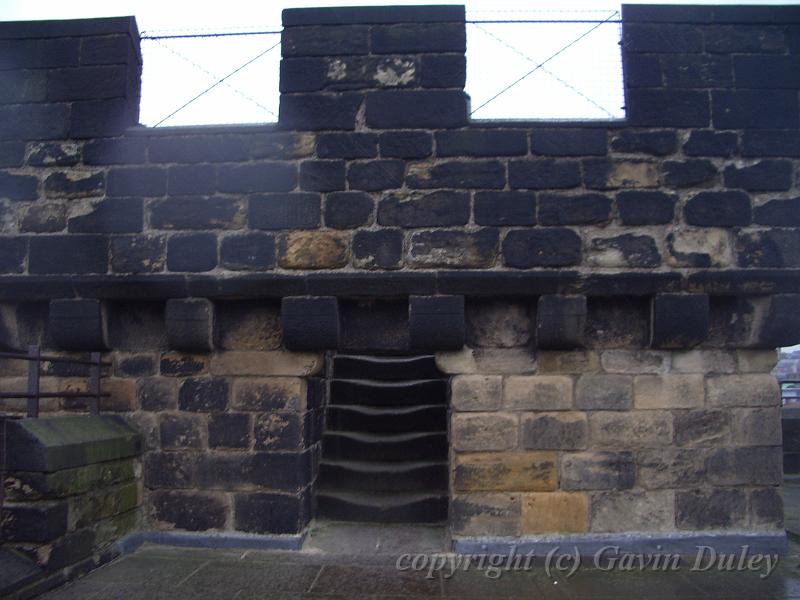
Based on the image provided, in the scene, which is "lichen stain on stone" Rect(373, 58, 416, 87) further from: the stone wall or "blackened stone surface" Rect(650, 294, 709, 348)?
"blackened stone surface" Rect(650, 294, 709, 348)

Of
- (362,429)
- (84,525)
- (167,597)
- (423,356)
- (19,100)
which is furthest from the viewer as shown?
(423,356)

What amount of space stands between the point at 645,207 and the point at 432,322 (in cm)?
158

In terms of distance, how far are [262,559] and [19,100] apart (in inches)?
140

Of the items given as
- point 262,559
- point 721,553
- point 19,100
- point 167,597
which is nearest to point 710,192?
point 721,553

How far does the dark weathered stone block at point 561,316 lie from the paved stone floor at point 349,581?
1454 mm

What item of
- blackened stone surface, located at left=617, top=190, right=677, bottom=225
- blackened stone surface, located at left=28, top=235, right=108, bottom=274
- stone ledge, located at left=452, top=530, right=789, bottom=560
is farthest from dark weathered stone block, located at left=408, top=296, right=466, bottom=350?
blackened stone surface, located at left=28, top=235, right=108, bottom=274

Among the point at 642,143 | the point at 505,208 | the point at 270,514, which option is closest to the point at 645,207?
the point at 642,143

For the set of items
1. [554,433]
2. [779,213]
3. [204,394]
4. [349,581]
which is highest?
[779,213]

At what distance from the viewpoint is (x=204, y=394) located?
4.19 meters

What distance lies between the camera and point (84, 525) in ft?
12.1

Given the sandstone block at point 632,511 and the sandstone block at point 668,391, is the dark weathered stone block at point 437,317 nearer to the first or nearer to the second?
the sandstone block at point 668,391

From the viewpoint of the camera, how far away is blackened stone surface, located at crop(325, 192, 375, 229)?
13.2 ft

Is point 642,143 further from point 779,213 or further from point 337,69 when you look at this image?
point 337,69

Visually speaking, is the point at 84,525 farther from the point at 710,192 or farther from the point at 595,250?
the point at 710,192
